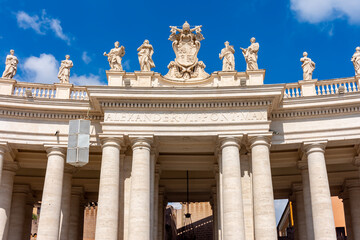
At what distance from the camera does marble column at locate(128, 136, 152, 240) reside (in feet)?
95.1

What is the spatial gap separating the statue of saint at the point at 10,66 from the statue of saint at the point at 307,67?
22.3 meters

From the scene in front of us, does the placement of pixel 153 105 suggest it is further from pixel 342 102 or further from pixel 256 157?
pixel 342 102

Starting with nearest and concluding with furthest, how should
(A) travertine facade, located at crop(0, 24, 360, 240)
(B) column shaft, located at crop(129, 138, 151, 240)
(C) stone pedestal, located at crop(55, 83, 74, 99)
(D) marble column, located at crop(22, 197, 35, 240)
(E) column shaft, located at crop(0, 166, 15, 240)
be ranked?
(B) column shaft, located at crop(129, 138, 151, 240) < (A) travertine facade, located at crop(0, 24, 360, 240) < (E) column shaft, located at crop(0, 166, 15, 240) < (C) stone pedestal, located at crop(55, 83, 74, 99) < (D) marble column, located at crop(22, 197, 35, 240)

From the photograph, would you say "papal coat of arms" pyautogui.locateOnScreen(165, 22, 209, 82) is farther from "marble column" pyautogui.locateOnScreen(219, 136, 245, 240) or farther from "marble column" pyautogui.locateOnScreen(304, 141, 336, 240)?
"marble column" pyautogui.locateOnScreen(304, 141, 336, 240)

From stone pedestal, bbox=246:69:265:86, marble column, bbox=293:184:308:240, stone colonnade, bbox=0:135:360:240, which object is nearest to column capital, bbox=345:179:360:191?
marble column, bbox=293:184:308:240

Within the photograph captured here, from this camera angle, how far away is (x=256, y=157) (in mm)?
31062

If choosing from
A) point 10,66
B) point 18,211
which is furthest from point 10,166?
point 10,66

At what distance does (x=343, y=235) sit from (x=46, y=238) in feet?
105

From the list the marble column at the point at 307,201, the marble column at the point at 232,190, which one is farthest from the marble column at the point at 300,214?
the marble column at the point at 232,190

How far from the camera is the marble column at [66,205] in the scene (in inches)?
1341

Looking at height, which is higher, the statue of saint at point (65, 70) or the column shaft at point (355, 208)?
the statue of saint at point (65, 70)

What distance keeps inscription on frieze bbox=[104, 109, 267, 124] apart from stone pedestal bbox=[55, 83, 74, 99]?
439 cm

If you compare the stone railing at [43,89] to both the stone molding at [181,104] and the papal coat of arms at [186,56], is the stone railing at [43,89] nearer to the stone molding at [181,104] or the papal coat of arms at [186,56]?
the stone molding at [181,104]

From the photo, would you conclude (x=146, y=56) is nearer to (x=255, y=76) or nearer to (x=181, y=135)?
(x=181, y=135)
